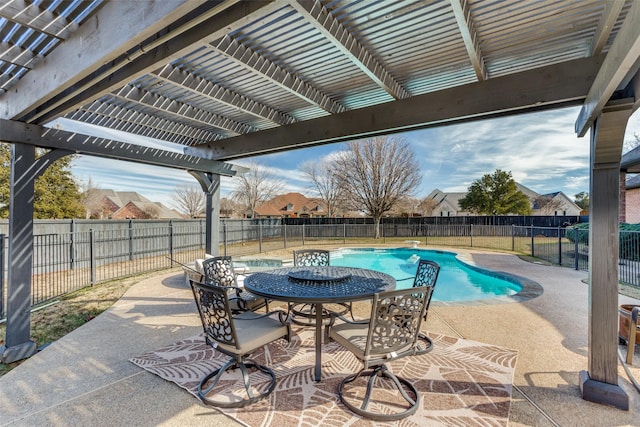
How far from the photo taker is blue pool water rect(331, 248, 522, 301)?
7.46 metres

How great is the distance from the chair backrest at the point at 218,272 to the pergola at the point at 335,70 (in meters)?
1.99

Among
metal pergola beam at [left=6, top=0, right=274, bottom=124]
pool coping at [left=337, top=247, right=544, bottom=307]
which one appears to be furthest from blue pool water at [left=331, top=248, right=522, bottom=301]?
metal pergola beam at [left=6, top=0, right=274, bottom=124]

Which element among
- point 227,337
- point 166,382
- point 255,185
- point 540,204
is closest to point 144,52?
point 227,337

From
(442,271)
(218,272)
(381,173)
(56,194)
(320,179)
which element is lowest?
(442,271)

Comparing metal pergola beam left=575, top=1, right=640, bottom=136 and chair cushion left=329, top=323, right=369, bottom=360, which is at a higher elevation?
metal pergola beam left=575, top=1, right=640, bottom=136

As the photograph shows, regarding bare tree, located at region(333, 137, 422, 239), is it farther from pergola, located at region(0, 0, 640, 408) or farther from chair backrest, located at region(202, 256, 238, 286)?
chair backrest, located at region(202, 256, 238, 286)

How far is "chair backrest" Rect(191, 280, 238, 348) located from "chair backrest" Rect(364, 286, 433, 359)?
1.08 meters

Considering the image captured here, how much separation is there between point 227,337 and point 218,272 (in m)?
1.63

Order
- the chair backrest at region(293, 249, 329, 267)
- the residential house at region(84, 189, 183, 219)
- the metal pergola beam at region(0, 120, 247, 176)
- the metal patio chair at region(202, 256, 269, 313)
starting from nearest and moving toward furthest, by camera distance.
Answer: the metal pergola beam at region(0, 120, 247, 176), the metal patio chair at region(202, 256, 269, 313), the chair backrest at region(293, 249, 329, 267), the residential house at region(84, 189, 183, 219)

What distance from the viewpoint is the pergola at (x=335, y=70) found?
180 cm

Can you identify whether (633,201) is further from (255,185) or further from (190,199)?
(190,199)

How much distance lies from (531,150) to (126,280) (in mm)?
31797

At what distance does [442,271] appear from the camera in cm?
976

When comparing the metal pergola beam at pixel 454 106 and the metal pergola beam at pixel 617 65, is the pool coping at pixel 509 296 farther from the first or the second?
the metal pergola beam at pixel 617 65
